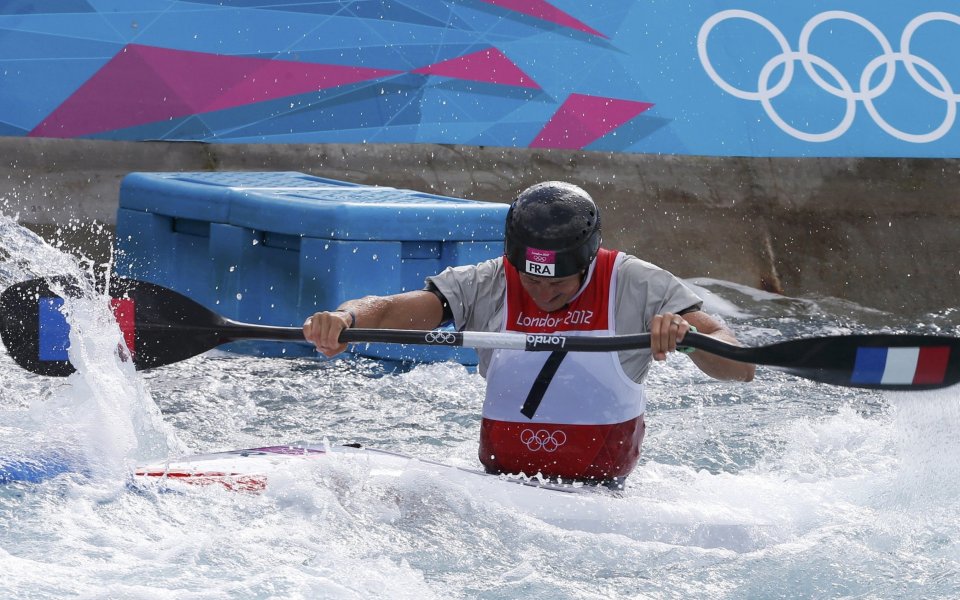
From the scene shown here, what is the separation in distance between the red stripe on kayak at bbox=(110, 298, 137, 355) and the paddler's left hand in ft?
6.20

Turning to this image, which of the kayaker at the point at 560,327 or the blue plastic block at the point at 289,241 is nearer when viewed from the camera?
the kayaker at the point at 560,327

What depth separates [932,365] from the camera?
3.93 meters

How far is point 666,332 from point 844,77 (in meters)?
5.06

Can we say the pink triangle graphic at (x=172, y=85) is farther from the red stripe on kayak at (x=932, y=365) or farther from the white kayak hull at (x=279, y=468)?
the red stripe on kayak at (x=932, y=365)

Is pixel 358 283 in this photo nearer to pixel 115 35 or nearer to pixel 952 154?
pixel 115 35

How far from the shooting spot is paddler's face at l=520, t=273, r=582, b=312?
390 cm

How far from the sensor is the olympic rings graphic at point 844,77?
811 cm

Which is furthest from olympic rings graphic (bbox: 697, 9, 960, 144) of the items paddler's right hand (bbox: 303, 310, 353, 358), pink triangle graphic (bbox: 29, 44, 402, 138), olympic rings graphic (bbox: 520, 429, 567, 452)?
paddler's right hand (bbox: 303, 310, 353, 358)

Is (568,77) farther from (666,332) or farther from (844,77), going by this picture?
(666,332)

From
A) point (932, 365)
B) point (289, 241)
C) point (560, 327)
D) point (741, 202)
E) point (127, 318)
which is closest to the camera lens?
point (932, 365)

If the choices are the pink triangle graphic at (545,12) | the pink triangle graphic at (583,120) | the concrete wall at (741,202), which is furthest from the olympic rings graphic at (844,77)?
the pink triangle graphic at (545,12)

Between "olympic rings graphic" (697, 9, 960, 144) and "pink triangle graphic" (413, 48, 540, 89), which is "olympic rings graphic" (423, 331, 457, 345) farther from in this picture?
"olympic rings graphic" (697, 9, 960, 144)

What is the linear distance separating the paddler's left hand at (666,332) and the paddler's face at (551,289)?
1.10 feet

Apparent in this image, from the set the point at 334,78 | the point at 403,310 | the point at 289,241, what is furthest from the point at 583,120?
the point at 403,310
